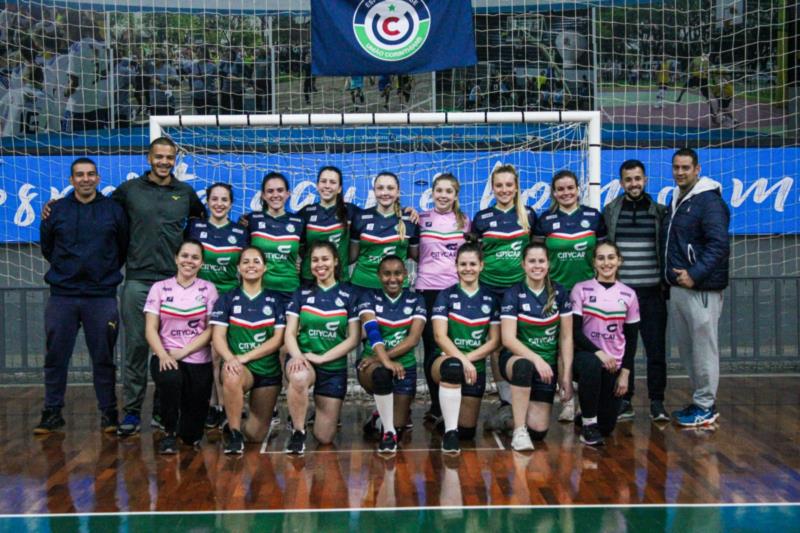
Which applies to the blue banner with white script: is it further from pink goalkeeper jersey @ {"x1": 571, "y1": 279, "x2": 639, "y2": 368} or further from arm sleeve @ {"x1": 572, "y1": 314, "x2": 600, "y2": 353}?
arm sleeve @ {"x1": 572, "y1": 314, "x2": 600, "y2": 353}

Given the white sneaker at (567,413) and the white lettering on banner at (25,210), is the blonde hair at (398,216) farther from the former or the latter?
the white lettering on banner at (25,210)

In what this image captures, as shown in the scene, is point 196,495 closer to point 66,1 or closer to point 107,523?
point 107,523

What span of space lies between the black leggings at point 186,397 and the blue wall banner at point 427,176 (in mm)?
3385

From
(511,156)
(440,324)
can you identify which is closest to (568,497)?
(440,324)

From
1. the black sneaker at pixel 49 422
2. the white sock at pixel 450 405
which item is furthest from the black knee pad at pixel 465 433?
the black sneaker at pixel 49 422

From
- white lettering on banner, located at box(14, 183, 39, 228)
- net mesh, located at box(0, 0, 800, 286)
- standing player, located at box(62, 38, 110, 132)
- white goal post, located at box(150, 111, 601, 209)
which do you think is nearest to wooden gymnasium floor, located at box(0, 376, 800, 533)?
white goal post, located at box(150, 111, 601, 209)

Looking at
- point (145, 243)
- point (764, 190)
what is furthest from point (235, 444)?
point (764, 190)

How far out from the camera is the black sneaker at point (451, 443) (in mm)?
5859

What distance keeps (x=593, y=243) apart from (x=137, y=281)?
290 cm

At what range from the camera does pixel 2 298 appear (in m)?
8.87

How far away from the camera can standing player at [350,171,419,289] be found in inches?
257

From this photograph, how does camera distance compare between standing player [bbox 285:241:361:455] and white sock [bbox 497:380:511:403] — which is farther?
white sock [bbox 497:380:511:403]

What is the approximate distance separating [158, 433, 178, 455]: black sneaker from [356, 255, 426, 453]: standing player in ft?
3.76

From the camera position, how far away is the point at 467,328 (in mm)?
6176
